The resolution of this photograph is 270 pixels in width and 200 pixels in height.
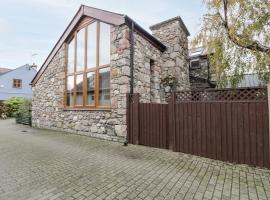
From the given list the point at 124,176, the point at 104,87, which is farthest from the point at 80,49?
the point at 124,176

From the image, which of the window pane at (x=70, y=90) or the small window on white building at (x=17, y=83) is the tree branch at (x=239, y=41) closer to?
the window pane at (x=70, y=90)

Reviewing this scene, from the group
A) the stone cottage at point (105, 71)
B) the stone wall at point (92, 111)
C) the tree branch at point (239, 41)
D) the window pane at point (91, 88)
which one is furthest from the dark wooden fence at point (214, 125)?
the tree branch at point (239, 41)

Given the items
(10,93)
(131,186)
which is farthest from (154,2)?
(10,93)

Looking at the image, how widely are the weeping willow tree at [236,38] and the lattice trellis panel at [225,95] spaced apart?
261 cm

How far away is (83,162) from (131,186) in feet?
5.70

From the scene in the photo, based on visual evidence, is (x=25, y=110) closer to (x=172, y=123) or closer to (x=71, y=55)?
(x=71, y=55)

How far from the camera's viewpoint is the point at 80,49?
8055mm

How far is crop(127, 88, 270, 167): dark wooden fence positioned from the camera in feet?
12.8

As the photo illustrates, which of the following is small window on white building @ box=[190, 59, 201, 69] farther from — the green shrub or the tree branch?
the green shrub

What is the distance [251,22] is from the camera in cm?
604

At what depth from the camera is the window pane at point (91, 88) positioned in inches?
282

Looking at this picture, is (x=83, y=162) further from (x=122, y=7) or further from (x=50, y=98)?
(x=122, y=7)

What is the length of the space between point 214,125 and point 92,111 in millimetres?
4633

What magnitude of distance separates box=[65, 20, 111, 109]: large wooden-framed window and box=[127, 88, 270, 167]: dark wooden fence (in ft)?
7.13
